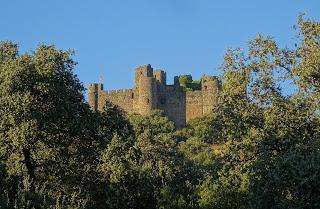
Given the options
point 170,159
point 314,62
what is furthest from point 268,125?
point 170,159

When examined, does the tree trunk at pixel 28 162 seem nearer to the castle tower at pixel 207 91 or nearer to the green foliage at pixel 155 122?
the green foliage at pixel 155 122

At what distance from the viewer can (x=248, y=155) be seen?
2397 cm

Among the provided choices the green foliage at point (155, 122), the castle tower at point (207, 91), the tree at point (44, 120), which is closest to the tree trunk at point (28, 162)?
the tree at point (44, 120)

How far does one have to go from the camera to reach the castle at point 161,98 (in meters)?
104

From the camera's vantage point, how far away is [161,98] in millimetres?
106188

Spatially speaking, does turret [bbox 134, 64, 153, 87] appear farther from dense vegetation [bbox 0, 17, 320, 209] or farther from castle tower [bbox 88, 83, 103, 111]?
dense vegetation [bbox 0, 17, 320, 209]

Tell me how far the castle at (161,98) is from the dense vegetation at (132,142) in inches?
2544

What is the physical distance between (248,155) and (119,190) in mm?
8656

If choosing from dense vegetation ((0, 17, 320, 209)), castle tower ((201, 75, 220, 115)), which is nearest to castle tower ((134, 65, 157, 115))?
castle tower ((201, 75, 220, 115))

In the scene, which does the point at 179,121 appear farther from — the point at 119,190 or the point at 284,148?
the point at 284,148

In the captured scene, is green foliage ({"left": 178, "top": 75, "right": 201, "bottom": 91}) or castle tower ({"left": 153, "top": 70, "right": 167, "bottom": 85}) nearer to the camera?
castle tower ({"left": 153, "top": 70, "right": 167, "bottom": 85})

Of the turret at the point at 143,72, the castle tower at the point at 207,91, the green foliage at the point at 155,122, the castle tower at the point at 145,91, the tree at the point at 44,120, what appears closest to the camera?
the tree at the point at 44,120

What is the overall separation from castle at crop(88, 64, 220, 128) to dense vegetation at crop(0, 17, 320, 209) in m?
64.6

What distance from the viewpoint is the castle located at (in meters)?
104
